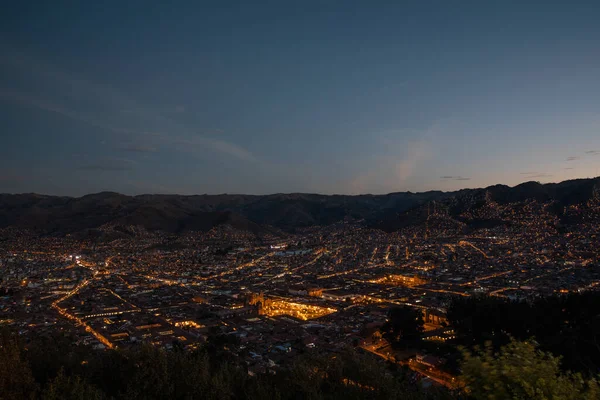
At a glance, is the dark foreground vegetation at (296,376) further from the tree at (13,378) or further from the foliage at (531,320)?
the foliage at (531,320)

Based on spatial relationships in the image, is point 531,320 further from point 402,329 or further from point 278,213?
point 278,213

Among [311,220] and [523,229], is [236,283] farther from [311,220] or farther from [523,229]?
[311,220]

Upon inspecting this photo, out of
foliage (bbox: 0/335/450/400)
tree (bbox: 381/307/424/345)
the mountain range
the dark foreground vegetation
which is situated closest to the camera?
the dark foreground vegetation

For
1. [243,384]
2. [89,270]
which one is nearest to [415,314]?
[243,384]

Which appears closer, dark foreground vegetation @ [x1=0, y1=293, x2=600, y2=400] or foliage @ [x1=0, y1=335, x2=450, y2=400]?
dark foreground vegetation @ [x1=0, y1=293, x2=600, y2=400]

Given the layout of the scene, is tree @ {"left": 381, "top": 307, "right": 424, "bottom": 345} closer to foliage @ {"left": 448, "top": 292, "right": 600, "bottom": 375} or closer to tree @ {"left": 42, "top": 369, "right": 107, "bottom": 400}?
foliage @ {"left": 448, "top": 292, "right": 600, "bottom": 375}

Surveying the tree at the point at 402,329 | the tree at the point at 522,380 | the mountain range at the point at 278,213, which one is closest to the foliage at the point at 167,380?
the tree at the point at 522,380

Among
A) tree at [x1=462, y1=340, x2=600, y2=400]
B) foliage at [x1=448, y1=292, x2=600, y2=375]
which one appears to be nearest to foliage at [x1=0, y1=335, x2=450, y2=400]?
tree at [x1=462, y1=340, x2=600, y2=400]
